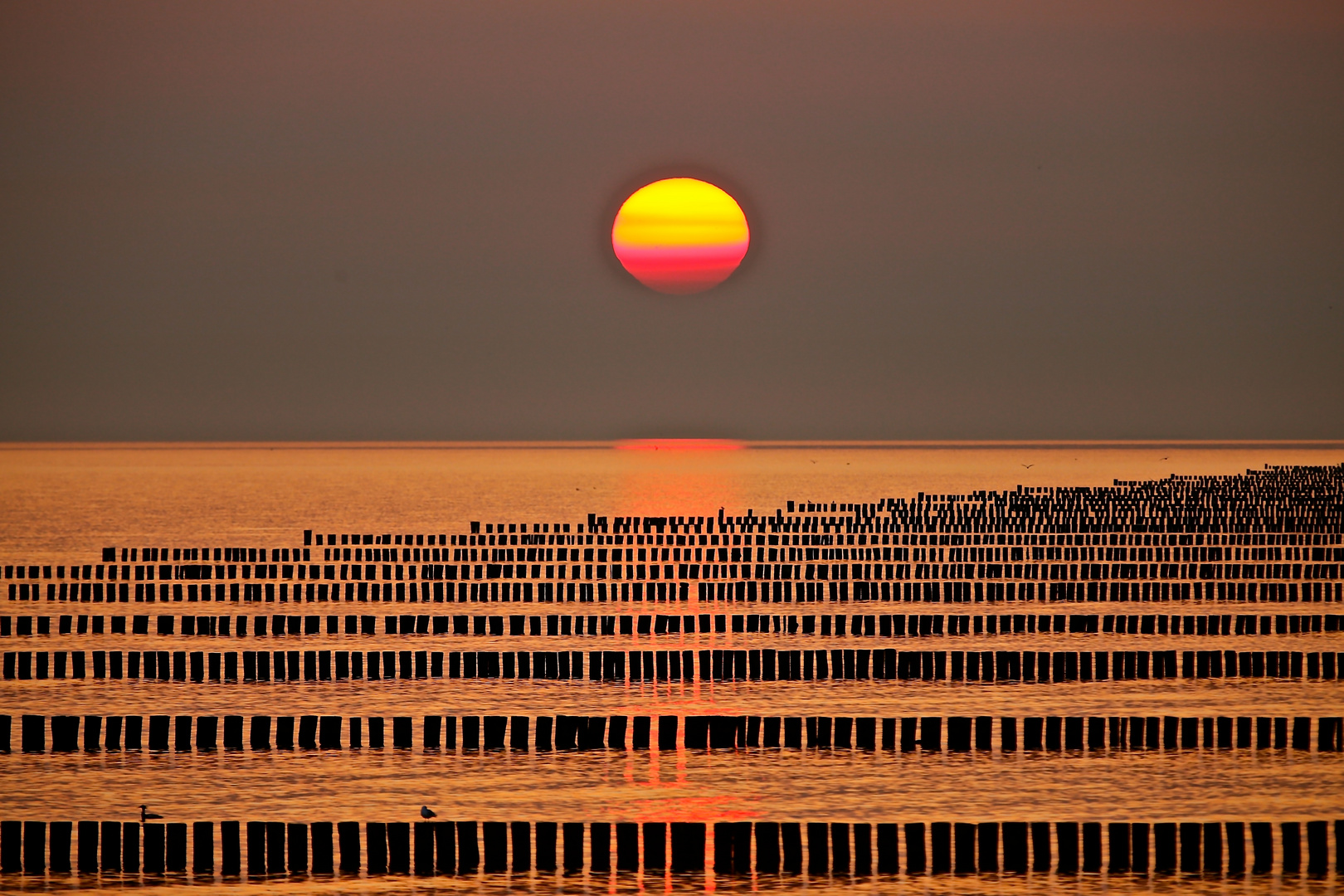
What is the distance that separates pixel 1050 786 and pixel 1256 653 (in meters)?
13.4

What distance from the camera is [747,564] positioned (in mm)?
58031

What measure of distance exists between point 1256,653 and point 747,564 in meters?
23.8

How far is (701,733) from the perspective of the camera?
27844 millimetres

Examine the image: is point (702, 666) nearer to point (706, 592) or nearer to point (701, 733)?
point (701, 733)

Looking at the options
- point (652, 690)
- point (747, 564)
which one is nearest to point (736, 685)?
point (652, 690)

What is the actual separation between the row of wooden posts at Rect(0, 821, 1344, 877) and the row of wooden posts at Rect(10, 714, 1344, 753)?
6.75 metres

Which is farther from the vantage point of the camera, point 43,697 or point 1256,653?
point 1256,653

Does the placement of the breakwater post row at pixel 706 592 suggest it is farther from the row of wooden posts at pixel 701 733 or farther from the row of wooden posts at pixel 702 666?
the row of wooden posts at pixel 701 733

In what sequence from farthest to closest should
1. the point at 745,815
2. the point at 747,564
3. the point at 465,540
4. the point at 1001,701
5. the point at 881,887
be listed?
the point at 465,540, the point at 747,564, the point at 1001,701, the point at 745,815, the point at 881,887

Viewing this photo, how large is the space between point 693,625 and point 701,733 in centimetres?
1619

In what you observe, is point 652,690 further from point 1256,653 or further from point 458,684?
point 1256,653

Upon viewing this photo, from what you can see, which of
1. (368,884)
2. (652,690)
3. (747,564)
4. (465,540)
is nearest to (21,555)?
(465,540)

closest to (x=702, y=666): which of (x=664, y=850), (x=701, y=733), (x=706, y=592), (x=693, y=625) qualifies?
(x=701, y=733)

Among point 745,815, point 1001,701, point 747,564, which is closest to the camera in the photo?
Answer: point 745,815
